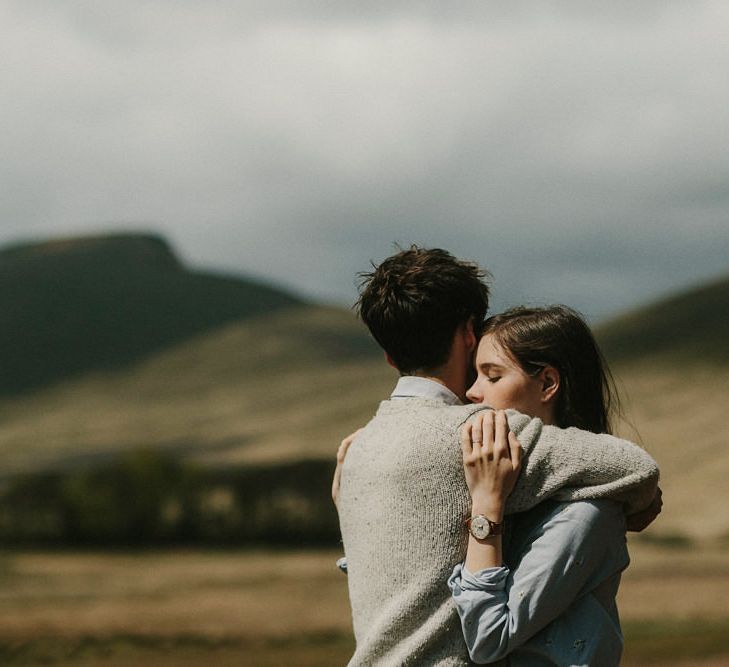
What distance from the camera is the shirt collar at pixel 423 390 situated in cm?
228

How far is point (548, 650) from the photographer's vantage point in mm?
2111

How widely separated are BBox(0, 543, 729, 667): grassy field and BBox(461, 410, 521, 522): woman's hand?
10462mm

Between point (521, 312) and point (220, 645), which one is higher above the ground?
point (521, 312)

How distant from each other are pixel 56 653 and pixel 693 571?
363 inches

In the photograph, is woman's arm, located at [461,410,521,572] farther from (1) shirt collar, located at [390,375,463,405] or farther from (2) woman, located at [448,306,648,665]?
(1) shirt collar, located at [390,375,463,405]

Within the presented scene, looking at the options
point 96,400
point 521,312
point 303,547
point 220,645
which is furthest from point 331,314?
point 521,312

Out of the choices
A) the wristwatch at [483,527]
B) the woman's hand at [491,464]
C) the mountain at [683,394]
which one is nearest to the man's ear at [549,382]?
the woman's hand at [491,464]

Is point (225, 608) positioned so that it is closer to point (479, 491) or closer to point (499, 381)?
point (499, 381)

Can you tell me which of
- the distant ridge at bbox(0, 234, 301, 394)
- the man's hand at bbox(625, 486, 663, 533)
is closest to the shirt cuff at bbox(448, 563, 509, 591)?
the man's hand at bbox(625, 486, 663, 533)

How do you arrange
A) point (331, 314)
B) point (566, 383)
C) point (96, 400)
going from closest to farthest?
point (566, 383) < point (96, 400) < point (331, 314)

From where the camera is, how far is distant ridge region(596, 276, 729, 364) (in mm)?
25750

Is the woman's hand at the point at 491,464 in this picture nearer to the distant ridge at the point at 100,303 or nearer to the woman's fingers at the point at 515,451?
the woman's fingers at the point at 515,451

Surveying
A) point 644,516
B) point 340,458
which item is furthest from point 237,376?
point 644,516

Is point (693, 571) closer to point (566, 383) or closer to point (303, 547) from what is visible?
point (303, 547)
